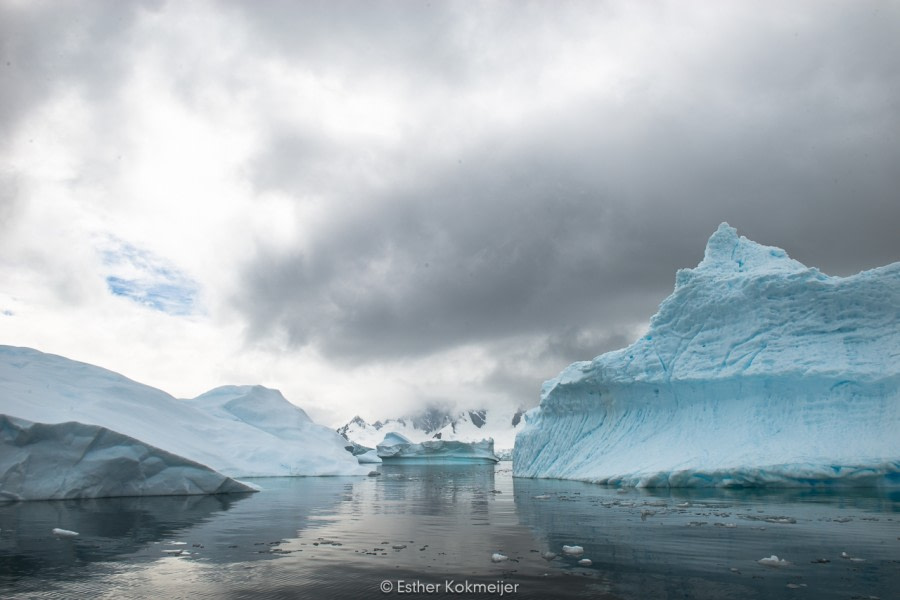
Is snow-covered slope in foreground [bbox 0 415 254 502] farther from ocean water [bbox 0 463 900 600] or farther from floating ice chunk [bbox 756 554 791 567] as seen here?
floating ice chunk [bbox 756 554 791 567]

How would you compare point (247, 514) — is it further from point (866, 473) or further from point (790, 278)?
point (790, 278)

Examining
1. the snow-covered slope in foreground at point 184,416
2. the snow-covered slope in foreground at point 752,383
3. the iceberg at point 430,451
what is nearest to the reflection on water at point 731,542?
the snow-covered slope in foreground at point 752,383

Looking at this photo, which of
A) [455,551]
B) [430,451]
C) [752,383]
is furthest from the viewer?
[430,451]

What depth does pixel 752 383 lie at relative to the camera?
22.8m

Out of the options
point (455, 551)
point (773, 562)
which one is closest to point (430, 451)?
point (455, 551)

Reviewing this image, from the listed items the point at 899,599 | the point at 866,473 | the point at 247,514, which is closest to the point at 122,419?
the point at 247,514

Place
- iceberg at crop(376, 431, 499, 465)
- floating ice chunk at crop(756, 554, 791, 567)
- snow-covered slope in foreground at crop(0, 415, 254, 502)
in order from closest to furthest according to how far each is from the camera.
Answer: floating ice chunk at crop(756, 554, 791, 567) < snow-covered slope in foreground at crop(0, 415, 254, 502) < iceberg at crop(376, 431, 499, 465)

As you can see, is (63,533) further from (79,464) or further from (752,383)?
(752,383)

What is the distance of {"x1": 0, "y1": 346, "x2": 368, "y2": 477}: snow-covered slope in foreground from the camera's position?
724 inches

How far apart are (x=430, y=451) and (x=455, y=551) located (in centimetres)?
7818

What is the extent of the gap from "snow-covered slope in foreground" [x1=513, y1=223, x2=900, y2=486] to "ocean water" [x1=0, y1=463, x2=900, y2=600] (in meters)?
5.53

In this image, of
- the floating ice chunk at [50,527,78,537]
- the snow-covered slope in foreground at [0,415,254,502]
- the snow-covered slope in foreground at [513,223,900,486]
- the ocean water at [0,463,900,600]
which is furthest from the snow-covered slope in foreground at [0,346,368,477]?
the snow-covered slope in foreground at [513,223,900,486]

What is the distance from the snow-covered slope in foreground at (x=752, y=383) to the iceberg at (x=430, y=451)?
184 feet

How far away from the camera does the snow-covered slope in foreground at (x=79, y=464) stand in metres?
16.1
